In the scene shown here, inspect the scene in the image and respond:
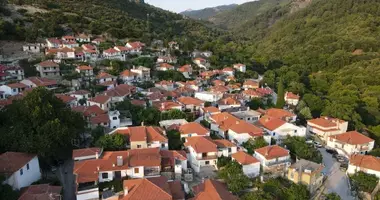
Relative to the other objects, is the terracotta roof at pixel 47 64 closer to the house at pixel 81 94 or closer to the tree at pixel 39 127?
the house at pixel 81 94

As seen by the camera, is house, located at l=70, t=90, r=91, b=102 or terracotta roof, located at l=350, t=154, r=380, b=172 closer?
terracotta roof, located at l=350, t=154, r=380, b=172

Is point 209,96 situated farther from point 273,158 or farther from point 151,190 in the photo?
point 151,190

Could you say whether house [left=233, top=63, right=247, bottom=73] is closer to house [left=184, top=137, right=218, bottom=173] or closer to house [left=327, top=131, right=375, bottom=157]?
house [left=327, top=131, right=375, bottom=157]

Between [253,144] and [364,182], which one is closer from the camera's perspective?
[364,182]

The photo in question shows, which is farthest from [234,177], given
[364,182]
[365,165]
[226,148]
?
[365,165]

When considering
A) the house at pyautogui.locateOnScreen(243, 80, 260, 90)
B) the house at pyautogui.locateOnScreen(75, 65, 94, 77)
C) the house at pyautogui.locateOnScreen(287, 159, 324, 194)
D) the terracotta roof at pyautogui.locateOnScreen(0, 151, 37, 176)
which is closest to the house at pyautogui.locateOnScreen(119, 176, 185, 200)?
the terracotta roof at pyautogui.locateOnScreen(0, 151, 37, 176)

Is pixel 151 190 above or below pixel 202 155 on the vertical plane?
above

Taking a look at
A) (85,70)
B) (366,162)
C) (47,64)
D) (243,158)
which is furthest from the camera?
(85,70)
